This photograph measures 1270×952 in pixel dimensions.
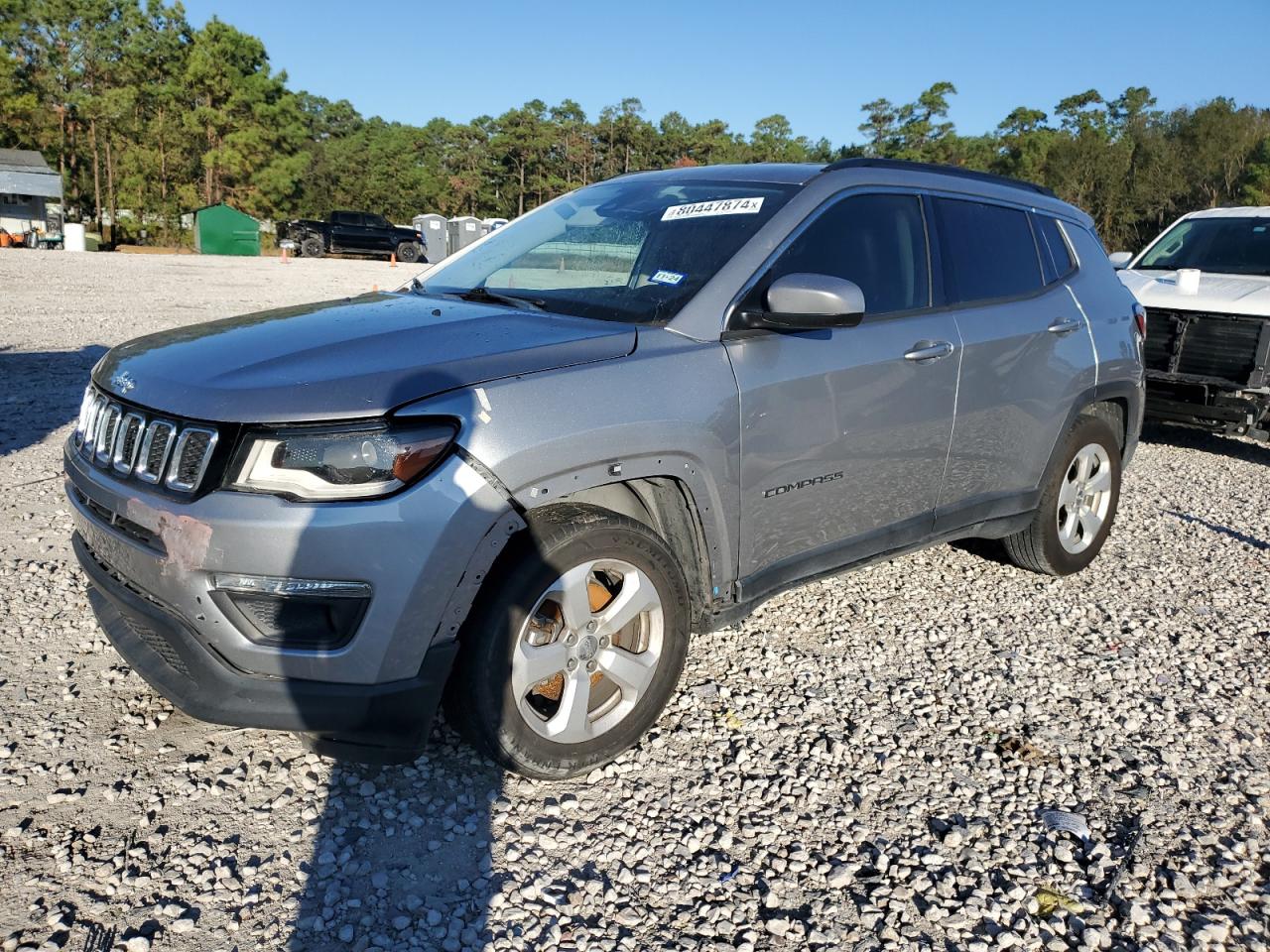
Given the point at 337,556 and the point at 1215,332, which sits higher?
the point at 1215,332

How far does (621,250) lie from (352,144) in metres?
88.7

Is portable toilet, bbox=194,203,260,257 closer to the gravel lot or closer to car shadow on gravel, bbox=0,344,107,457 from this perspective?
car shadow on gravel, bbox=0,344,107,457

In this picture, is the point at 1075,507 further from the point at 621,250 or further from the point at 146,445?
the point at 146,445

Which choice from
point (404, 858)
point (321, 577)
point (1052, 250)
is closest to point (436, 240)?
point (1052, 250)

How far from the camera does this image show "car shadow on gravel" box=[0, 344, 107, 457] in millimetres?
7038

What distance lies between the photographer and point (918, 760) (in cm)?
323

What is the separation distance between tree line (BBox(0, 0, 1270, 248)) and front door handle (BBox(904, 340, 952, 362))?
34384 mm

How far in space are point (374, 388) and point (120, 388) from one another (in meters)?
0.89

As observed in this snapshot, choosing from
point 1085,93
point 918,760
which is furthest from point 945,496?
point 1085,93

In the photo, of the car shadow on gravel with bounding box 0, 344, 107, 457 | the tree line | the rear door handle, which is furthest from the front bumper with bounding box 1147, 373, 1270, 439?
the tree line

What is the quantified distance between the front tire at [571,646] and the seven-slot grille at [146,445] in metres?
0.83

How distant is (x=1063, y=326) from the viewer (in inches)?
176

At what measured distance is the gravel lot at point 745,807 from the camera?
2.43m

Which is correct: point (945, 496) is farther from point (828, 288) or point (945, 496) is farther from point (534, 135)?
point (534, 135)
